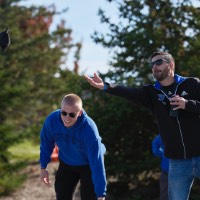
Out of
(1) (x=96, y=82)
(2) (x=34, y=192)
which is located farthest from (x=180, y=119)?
(2) (x=34, y=192)

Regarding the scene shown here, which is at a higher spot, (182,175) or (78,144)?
(78,144)

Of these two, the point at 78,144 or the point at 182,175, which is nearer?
the point at 182,175

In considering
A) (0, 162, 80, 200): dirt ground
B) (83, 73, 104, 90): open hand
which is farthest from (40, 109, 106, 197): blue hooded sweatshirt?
(0, 162, 80, 200): dirt ground

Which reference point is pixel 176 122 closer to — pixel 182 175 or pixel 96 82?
pixel 182 175

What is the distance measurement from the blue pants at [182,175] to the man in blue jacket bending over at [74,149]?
64 cm

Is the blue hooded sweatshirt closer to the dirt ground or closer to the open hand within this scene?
the open hand

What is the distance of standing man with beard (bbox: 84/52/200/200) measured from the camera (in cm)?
A: 413

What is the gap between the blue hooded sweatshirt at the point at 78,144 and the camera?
14.1ft

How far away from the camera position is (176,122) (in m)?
4.15

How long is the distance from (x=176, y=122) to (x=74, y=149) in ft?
3.49

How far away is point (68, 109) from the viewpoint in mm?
4324

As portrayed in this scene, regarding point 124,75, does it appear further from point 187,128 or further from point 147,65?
point 187,128

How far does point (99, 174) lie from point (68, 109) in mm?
669

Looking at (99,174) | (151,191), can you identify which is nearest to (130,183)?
(151,191)
